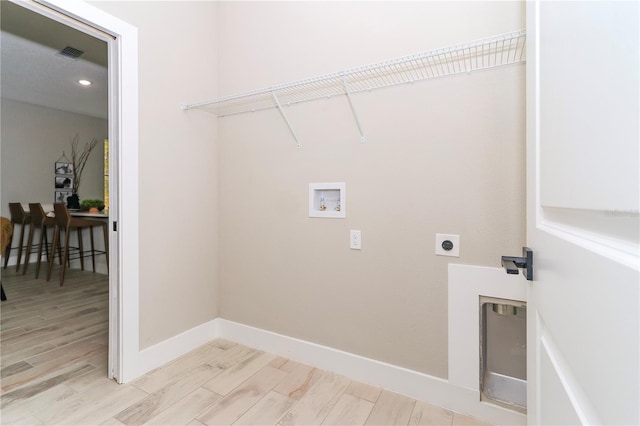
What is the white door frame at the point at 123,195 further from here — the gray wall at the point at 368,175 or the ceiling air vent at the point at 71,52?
the ceiling air vent at the point at 71,52

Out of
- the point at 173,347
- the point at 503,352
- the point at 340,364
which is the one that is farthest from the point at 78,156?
the point at 503,352

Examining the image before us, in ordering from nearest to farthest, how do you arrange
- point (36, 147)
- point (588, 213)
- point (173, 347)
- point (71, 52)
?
point (588, 213), point (173, 347), point (71, 52), point (36, 147)

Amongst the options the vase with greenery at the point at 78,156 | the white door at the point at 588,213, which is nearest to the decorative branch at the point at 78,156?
the vase with greenery at the point at 78,156

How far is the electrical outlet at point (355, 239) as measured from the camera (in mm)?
1687

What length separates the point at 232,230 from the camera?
2.18 metres

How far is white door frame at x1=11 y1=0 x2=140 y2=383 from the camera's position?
1.63m

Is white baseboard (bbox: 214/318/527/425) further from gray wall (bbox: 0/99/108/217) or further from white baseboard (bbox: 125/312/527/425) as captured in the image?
gray wall (bbox: 0/99/108/217)

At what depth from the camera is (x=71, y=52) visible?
119 inches

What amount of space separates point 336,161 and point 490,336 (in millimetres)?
1228

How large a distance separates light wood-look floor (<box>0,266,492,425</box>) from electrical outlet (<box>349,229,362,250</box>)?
2.57 ft

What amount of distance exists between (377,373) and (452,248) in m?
0.82

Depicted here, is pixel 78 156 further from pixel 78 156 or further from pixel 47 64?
pixel 47 64

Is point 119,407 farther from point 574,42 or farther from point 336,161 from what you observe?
point 574,42

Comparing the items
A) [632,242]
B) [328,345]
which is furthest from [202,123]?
[632,242]
